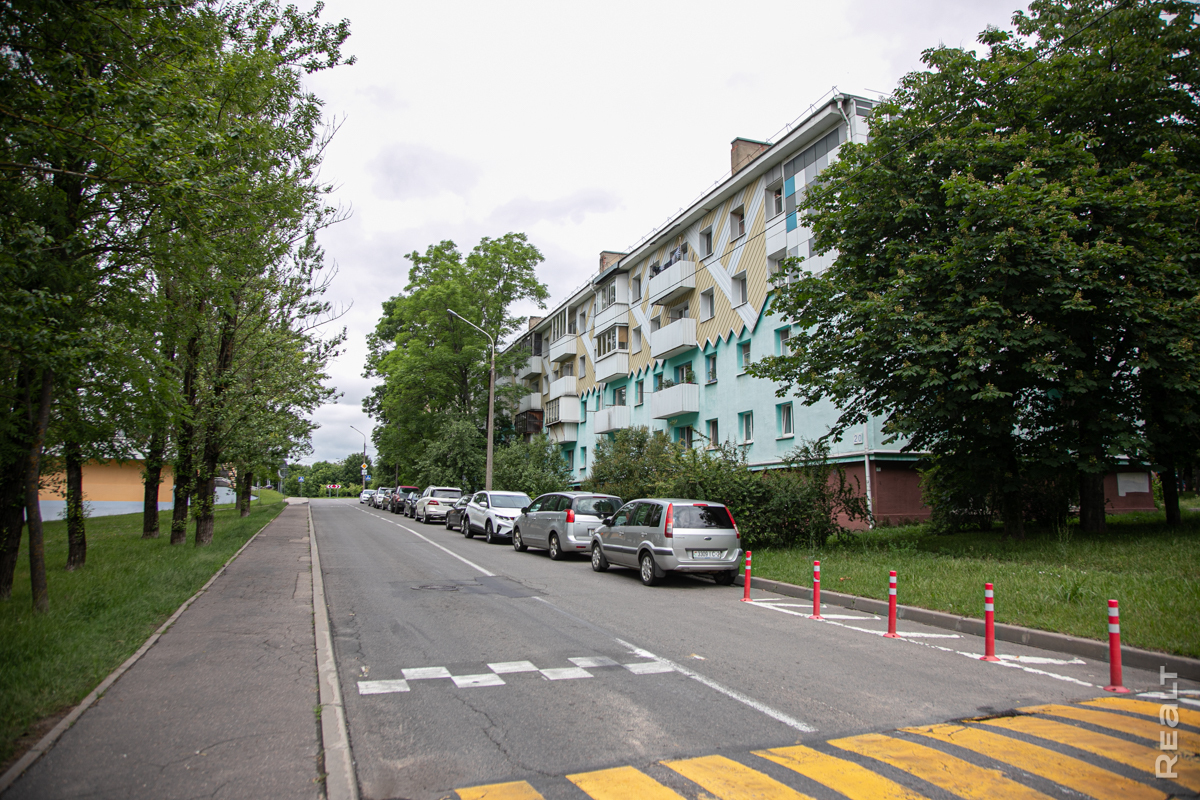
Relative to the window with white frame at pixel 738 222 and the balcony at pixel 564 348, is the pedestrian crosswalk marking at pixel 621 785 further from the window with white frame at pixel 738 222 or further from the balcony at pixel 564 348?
the balcony at pixel 564 348

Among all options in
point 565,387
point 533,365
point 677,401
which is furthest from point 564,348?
point 677,401

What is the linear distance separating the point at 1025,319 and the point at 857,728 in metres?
11.8

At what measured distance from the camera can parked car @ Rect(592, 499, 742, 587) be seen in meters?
12.4

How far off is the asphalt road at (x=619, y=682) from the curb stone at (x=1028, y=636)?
22 cm

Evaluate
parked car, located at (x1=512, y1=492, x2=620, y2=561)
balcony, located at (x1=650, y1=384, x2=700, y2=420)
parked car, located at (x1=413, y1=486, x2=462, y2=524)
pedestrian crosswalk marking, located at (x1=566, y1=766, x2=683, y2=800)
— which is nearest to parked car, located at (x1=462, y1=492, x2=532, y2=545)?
parked car, located at (x1=512, y1=492, x2=620, y2=561)

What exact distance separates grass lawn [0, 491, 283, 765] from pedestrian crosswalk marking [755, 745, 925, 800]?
15.3ft

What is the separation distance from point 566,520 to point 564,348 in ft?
89.5

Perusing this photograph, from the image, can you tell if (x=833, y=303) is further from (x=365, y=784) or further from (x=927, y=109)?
(x=365, y=784)

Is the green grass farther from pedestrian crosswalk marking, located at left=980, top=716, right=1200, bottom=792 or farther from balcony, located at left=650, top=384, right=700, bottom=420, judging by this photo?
balcony, located at left=650, top=384, right=700, bottom=420

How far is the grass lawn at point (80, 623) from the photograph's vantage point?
5.04 meters

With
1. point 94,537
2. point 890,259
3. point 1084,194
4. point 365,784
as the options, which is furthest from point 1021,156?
point 94,537

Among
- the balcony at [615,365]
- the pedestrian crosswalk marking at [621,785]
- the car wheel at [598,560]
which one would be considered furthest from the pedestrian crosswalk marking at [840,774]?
the balcony at [615,365]

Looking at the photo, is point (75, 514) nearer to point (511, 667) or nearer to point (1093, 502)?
point (511, 667)

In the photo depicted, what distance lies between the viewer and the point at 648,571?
1280cm
